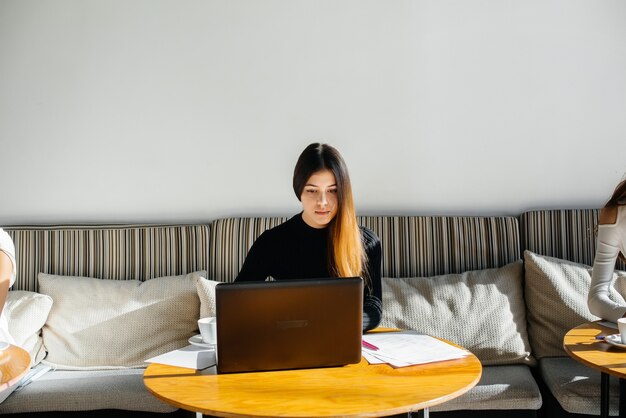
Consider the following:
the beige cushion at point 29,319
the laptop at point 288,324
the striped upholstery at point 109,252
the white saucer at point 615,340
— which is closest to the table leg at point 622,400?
the white saucer at point 615,340

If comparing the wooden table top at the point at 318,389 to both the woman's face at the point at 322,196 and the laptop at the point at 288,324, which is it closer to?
the laptop at the point at 288,324

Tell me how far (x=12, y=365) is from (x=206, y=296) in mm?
1017

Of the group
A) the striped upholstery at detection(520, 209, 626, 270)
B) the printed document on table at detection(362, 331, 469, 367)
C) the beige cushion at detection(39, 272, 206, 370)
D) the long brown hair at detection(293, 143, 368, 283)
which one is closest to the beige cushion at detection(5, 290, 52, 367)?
the beige cushion at detection(39, 272, 206, 370)

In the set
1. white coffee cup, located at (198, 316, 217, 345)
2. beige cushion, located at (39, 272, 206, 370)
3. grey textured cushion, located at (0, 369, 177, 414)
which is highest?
white coffee cup, located at (198, 316, 217, 345)

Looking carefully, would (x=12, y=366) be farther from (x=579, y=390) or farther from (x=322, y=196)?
(x=579, y=390)

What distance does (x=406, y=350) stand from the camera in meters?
1.74

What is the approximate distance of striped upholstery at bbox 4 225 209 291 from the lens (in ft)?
9.41

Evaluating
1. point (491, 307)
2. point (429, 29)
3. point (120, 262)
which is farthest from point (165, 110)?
point (491, 307)

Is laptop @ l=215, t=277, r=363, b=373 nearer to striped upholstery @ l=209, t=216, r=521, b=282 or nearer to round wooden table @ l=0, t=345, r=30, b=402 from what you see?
round wooden table @ l=0, t=345, r=30, b=402

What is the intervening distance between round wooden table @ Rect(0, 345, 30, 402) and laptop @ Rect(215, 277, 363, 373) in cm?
45

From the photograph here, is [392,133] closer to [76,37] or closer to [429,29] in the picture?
[429,29]

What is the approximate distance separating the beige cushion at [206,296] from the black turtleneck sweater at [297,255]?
0.39 m

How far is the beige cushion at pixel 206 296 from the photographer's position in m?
2.58

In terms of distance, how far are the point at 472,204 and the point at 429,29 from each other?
0.78 m
